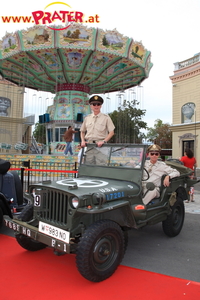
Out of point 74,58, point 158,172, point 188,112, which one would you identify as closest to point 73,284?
point 158,172

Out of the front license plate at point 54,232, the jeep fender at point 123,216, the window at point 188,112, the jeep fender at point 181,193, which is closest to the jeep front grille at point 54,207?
the front license plate at point 54,232

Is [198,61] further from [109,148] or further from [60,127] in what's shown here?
[109,148]

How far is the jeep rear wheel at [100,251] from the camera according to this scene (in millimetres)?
2779

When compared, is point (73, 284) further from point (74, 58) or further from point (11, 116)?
point (11, 116)

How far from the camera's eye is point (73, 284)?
2938mm

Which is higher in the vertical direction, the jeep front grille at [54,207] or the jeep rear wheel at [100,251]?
the jeep front grille at [54,207]

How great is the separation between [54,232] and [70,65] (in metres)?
17.6

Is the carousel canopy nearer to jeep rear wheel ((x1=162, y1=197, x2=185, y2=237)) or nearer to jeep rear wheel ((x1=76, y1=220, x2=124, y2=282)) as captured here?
jeep rear wheel ((x1=162, y1=197, x2=185, y2=237))

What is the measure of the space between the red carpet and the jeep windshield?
1.58 metres

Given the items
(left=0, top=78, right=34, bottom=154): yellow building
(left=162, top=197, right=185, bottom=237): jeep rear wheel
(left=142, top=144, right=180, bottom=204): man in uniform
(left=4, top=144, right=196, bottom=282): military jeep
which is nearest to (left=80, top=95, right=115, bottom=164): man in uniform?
(left=4, top=144, right=196, bottom=282): military jeep

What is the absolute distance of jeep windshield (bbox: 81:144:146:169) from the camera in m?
3.95

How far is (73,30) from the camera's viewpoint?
15.4 m

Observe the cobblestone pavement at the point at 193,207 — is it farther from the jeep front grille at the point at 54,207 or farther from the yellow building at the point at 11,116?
the yellow building at the point at 11,116

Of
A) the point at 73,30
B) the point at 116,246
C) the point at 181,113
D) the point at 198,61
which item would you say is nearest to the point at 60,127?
the point at 73,30
